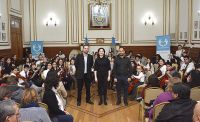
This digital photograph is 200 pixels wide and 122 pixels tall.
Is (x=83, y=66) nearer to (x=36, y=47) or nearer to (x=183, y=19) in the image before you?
(x=36, y=47)

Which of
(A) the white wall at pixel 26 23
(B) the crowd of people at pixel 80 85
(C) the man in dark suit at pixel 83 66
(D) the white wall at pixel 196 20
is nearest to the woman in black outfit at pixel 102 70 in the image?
(B) the crowd of people at pixel 80 85

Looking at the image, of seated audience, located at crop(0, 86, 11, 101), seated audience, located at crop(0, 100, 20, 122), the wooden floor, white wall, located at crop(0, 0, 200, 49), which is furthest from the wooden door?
seated audience, located at crop(0, 100, 20, 122)

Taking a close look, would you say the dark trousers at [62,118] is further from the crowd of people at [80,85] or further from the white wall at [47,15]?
the white wall at [47,15]

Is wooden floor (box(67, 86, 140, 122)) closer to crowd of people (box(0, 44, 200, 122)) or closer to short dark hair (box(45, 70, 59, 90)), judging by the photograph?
crowd of people (box(0, 44, 200, 122))

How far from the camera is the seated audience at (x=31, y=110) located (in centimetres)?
321

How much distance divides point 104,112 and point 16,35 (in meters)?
7.76

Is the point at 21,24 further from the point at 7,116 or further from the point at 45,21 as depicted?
the point at 7,116

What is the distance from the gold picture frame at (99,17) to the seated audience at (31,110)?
1161 cm

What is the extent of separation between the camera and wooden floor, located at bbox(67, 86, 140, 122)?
6.27 meters

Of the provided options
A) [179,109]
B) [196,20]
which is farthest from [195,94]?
[196,20]

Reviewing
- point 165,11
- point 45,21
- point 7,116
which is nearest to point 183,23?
point 165,11

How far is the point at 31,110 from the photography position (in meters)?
3.28

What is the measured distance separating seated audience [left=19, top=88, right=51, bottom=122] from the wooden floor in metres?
2.85

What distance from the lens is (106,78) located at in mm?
7531
